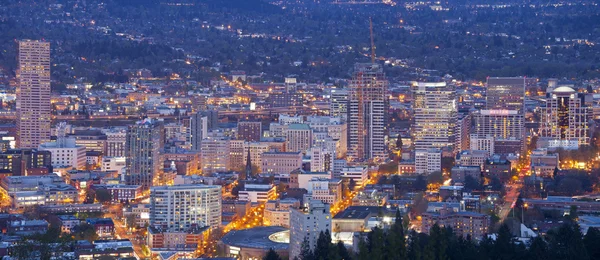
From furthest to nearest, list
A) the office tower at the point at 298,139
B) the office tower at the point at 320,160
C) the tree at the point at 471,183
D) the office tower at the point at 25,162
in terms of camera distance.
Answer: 1. the office tower at the point at 298,139
2. the office tower at the point at 320,160
3. the office tower at the point at 25,162
4. the tree at the point at 471,183

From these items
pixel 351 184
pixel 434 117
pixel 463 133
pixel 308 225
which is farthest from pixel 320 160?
pixel 308 225

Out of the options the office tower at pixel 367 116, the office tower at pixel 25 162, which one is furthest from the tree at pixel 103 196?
the office tower at pixel 367 116

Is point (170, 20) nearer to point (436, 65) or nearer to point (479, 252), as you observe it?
point (436, 65)

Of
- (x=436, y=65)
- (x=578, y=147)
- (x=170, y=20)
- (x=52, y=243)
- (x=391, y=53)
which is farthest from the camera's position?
(x=170, y=20)

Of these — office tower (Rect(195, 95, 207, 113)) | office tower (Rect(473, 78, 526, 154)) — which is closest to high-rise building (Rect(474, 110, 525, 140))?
office tower (Rect(473, 78, 526, 154))

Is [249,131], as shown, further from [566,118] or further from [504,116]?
[566,118]

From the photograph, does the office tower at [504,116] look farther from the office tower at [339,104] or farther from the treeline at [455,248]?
the treeline at [455,248]

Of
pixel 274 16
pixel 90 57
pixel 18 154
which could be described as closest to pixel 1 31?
pixel 90 57
